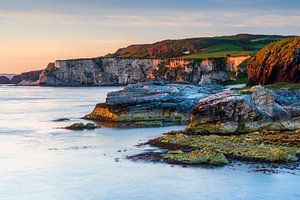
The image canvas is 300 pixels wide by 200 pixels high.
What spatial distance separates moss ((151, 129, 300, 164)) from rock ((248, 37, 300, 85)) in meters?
33.5

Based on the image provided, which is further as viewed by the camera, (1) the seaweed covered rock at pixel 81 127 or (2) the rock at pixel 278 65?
(2) the rock at pixel 278 65

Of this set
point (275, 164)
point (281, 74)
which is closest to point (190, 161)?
point (275, 164)

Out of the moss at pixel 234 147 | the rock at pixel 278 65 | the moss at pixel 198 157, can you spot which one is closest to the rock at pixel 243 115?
the moss at pixel 234 147

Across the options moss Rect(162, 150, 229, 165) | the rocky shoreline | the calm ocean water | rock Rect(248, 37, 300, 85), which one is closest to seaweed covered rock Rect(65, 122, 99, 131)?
the rocky shoreline

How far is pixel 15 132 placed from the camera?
52875mm

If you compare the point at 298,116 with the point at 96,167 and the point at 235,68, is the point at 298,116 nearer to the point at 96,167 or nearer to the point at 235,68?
the point at 96,167

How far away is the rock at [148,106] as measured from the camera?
194 ft

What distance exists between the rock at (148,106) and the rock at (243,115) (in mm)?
10679

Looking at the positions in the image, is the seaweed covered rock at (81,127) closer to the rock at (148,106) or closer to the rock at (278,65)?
the rock at (148,106)

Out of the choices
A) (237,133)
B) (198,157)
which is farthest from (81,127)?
(198,157)

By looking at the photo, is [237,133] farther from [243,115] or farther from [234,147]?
[234,147]

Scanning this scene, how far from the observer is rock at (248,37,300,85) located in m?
74.5

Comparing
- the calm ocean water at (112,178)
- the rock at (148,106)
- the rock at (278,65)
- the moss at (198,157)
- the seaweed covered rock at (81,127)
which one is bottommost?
the calm ocean water at (112,178)

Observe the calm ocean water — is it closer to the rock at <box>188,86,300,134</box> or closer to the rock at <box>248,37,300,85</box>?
the rock at <box>188,86,300,134</box>
